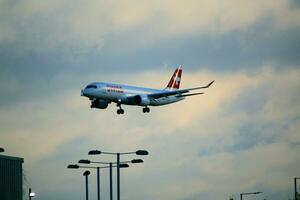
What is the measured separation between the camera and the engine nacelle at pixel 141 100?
162 meters

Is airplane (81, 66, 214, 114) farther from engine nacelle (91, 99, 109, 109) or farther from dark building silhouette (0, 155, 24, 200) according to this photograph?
dark building silhouette (0, 155, 24, 200)

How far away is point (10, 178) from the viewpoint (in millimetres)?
123938

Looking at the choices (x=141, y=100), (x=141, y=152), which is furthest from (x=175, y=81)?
(x=141, y=152)

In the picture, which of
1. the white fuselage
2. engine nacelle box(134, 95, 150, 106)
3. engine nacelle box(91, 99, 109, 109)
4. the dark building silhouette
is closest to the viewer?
the dark building silhouette

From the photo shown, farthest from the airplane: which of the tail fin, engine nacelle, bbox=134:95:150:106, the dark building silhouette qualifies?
the dark building silhouette

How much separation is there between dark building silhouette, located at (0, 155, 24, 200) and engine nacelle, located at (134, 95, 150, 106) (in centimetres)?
3784

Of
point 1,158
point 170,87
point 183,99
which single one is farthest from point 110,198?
point 170,87

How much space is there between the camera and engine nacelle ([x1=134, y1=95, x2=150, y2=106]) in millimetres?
161875

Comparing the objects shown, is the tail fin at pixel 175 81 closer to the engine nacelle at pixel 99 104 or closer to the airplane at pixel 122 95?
the airplane at pixel 122 95

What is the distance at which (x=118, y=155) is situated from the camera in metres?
131

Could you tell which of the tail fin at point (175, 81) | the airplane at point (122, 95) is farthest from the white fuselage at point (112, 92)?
the tail fin at point (175, 81)

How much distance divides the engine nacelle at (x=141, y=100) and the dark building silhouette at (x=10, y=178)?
124 ft

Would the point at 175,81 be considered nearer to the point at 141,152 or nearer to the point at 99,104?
the point at 99,104

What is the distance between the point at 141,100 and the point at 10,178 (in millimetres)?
41368
